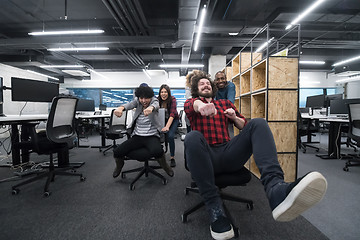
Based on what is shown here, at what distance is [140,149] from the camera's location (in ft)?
5.91

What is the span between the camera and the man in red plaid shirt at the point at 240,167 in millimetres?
718

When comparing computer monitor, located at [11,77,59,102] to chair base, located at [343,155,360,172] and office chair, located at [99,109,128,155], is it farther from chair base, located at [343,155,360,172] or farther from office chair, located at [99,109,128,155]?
chair base, located at [343,155,360,172]

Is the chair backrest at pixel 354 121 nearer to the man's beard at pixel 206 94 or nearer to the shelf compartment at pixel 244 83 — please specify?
the shelf compartment at pixel 244 83

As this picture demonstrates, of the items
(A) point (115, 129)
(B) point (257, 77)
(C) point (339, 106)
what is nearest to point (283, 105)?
(B) point (257, 77)

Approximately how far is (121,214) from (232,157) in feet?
3.21

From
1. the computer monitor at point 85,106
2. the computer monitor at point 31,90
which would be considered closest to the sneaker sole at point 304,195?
A: the computer monitor at point 31,90

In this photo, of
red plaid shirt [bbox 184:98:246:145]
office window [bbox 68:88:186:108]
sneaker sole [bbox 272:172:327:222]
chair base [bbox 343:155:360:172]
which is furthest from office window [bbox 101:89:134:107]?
sneaker sole [bbox 272:172:327:222]

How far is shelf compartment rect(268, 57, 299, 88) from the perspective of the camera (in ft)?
6.09

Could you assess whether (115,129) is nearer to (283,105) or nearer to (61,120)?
(61,120)

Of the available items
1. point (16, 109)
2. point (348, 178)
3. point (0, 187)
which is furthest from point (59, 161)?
point (16, 109)

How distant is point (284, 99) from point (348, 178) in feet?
4.40

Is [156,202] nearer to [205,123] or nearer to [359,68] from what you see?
[205,123]

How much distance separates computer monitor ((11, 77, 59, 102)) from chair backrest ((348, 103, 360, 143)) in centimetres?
462

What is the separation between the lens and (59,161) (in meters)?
2.51
